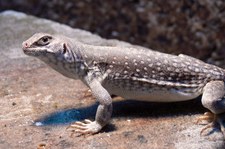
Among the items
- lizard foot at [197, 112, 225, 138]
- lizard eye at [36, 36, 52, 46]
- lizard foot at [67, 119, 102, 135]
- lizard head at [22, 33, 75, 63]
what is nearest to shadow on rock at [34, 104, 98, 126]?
lizard foot at [67, 119, 102, 135]

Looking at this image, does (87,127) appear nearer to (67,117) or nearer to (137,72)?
(67,117)

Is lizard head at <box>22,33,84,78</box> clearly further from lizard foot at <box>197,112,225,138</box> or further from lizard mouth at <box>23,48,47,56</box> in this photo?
lizard foot at <box>197,112,225,138</box>

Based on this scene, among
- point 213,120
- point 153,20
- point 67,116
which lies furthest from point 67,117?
point 153,20

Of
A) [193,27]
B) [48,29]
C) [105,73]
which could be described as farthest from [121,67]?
[193,27]

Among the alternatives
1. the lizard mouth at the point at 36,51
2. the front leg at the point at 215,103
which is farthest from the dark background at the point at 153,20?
the lizard mouth at the point at 36,51

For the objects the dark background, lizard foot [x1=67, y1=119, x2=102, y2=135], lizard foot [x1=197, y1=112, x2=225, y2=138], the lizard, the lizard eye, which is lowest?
the dark background

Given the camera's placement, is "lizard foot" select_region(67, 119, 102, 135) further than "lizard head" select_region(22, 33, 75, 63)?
No

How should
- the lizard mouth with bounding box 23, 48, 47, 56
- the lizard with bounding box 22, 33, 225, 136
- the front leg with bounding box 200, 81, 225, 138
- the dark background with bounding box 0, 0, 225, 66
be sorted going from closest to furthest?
the front leg with bounding box 200, 81, 225, 138 < the lizard mouth with bounding box 23, 48, 47, 56 < the lizard with bounding box 22, 33, 225, 136 < the dark background with bounding box 0, 0, 225, 66
